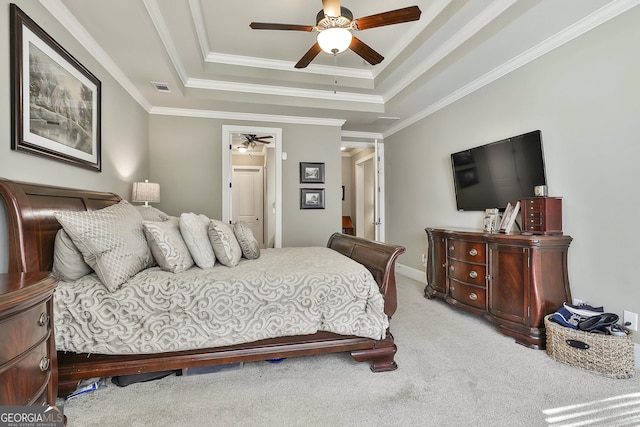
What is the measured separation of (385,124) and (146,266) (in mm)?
4228

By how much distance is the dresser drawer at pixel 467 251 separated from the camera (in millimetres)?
2811

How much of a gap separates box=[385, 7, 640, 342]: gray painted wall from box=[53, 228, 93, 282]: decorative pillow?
3555 mm

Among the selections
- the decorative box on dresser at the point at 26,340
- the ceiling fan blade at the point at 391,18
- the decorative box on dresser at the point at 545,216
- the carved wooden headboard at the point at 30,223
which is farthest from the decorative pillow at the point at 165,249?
the decorative box on dresser at the point at 545,216

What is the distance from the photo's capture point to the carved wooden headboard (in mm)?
1547

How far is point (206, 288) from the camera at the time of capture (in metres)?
1.72

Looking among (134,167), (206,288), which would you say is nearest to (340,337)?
(206,288)

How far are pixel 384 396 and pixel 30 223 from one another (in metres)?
2.20

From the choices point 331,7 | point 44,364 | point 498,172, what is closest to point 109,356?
point 44,364

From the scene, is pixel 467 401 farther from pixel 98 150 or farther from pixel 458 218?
pixel 98 150

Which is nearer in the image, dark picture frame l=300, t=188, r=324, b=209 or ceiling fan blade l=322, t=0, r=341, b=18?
ceiling fan blade l=322, t=0, r=341, b=18

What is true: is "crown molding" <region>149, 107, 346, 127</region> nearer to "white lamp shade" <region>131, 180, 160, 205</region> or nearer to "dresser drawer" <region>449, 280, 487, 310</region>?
"white lamp shade" <region>131, 180, 160, 205</region>

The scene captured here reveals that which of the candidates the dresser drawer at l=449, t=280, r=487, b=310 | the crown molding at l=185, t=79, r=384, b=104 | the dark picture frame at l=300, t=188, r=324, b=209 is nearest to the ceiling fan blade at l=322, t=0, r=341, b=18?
the crown molding at l=185, t=79, r=384, b=104

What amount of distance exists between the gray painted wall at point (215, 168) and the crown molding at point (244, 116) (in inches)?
2.3

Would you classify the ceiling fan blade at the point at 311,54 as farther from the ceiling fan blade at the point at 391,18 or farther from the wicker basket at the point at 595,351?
the wicker basket at the point at 595,351
